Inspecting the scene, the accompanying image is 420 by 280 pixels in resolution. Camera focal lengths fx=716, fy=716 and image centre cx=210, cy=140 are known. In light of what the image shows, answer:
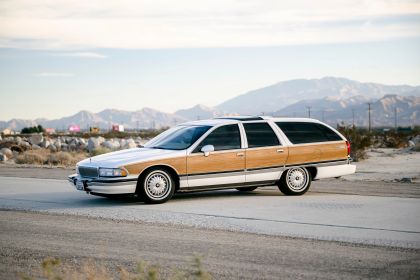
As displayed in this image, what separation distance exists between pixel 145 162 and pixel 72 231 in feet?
10.8

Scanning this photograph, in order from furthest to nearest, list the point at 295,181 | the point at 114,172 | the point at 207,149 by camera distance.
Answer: the point at 295,181 < the point at 207,149 < the point at 114,172

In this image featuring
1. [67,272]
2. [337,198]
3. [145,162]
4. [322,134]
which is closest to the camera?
[67,272]

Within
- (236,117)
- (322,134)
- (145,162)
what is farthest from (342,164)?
(145,162)

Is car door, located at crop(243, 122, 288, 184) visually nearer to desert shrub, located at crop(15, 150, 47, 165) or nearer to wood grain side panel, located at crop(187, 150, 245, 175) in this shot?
wood grain side panel, located at crop(187, 150, 245, 175)

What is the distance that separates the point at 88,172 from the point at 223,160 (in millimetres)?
2688

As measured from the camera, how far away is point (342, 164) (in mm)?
15789

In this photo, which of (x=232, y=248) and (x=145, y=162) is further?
(x=145, y=162)

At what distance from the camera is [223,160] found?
47.3ft

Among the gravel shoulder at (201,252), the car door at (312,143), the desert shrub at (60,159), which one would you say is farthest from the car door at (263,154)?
the desert shrub at (60,159)

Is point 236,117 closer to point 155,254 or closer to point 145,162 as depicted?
point 145,162

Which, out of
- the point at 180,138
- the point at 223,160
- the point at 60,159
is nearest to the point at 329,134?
the point at 223,160

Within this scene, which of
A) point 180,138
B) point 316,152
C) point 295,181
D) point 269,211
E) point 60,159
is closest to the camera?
point 269,211

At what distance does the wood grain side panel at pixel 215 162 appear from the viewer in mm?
14133

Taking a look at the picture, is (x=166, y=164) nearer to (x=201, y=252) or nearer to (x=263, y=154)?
(x=263, y=154)
